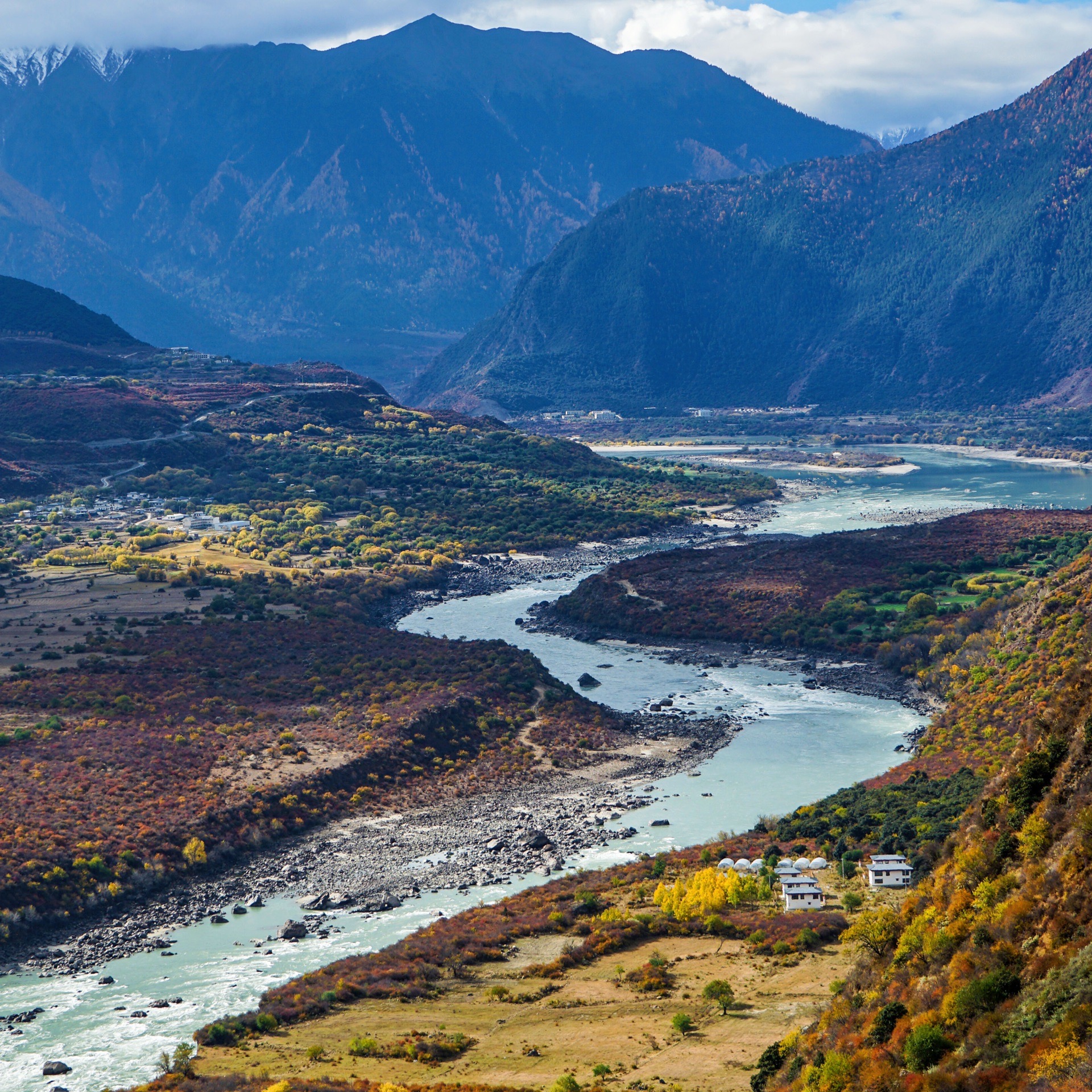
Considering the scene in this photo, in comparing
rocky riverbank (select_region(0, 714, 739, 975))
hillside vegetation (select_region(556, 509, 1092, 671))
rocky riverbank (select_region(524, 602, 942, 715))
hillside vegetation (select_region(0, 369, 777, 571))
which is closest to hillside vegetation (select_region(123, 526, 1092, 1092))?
rocky riverbank (select_region(0, 714, 739, 975))

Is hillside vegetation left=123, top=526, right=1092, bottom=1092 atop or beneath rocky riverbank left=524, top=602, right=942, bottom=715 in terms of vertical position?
atop

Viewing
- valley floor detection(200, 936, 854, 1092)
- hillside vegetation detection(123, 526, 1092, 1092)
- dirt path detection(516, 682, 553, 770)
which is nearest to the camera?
hillside vegetation detection(123, 526, 1092, 1092)

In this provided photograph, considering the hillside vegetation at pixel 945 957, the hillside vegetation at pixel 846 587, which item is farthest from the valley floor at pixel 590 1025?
the hillside vegetation at pixel 846 587

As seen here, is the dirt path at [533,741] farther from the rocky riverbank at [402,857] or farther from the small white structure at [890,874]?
the small white structure at [890,874]

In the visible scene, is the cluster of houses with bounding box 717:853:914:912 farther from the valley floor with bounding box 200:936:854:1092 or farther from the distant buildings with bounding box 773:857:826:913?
the valley floor with bounding box 200:936:854:1092

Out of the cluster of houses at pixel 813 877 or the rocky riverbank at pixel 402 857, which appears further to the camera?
the rocky riverbank at pixel 402 857

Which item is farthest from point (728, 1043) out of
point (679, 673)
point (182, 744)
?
point (679, 673)

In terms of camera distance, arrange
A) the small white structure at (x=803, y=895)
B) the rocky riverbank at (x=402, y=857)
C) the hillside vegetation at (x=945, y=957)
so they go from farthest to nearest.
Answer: the rocky riverbank at (x=402, y=857), the small white structure at (x=803, y=895), the hillside vegetation at (x=945, y=957)
